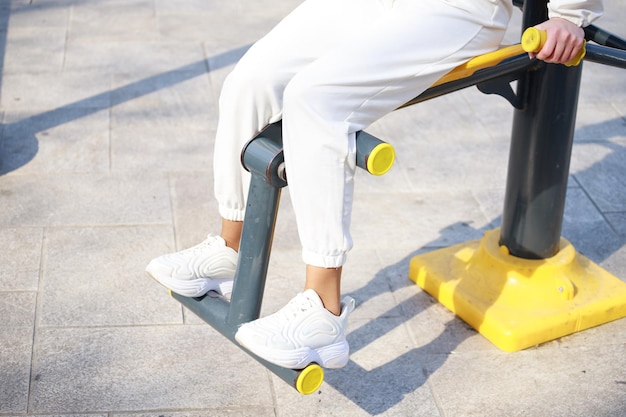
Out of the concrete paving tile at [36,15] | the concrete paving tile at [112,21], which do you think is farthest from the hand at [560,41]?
the concrete paving tile at [36,15]

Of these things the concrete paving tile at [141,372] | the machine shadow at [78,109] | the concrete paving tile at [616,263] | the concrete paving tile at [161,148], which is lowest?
the machine shadow at [78,109]

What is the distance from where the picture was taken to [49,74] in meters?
4.61

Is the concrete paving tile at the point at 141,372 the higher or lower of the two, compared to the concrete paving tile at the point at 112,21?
higher

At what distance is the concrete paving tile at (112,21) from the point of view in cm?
509

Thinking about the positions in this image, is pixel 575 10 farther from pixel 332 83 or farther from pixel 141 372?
pixel 141 372

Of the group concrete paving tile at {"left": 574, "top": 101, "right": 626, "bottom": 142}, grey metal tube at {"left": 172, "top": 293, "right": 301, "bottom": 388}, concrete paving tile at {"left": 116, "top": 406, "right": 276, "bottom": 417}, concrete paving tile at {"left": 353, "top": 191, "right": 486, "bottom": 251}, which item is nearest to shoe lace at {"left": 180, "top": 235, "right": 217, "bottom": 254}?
grey metal tube at {"left": 172, "top": 293, "right": 301, "bottom": 388}

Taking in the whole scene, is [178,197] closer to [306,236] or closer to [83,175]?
[83,175]

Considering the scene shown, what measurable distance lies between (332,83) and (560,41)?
1.77ft

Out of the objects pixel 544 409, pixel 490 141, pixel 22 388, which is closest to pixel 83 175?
pixel 22 388

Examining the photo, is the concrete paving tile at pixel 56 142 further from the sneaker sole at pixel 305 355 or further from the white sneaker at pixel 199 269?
the sneaker sole at pixel 305 355

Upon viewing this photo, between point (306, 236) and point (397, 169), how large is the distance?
174 centimetres

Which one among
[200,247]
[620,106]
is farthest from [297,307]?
[620,106]

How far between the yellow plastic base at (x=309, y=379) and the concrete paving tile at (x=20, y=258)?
1.18 m

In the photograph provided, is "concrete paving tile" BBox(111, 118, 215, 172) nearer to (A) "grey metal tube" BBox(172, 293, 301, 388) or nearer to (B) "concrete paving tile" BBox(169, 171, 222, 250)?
(B) "concrete paving tile" BBox(169, 171, 222, 250)
